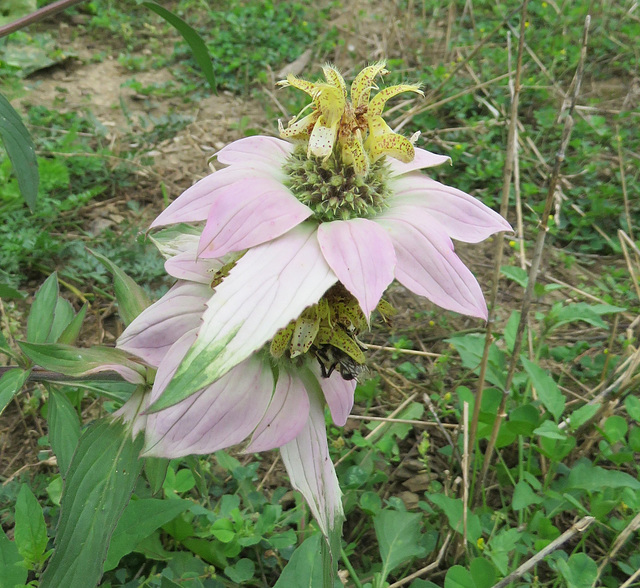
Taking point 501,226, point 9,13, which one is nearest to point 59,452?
point 501,226

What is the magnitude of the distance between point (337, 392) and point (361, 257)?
0.35 meters

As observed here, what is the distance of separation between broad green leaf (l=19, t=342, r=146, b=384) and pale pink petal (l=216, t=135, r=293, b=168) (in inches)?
14.6

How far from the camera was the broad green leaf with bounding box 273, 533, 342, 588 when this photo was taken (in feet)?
3.54

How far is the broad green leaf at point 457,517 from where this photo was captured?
1308 millimetres

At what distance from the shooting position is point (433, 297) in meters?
0.72

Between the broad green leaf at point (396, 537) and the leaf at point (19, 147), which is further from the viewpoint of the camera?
the broad green leaf at point (396, 537)

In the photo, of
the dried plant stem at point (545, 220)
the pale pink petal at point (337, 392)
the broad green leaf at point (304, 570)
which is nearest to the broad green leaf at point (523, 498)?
the dried plant stem at point (545, 220)

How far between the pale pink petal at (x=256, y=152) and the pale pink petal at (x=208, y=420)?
0.98ft

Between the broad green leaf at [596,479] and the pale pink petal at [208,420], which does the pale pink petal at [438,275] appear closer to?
the pale pink petal at [208,420]

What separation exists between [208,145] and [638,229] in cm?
197

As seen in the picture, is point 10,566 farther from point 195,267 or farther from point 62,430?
point 195,267

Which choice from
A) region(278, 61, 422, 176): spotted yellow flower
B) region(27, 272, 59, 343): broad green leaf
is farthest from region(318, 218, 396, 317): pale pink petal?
region(27, 272, 59, 343): broad green leaf

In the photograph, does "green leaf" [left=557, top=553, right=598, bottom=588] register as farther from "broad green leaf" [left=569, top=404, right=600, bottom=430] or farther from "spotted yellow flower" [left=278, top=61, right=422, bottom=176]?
"spotted yellow flower" [left=278, top=61, right=422, bottom=176]

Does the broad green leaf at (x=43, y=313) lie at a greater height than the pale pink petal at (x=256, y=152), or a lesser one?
lesser
